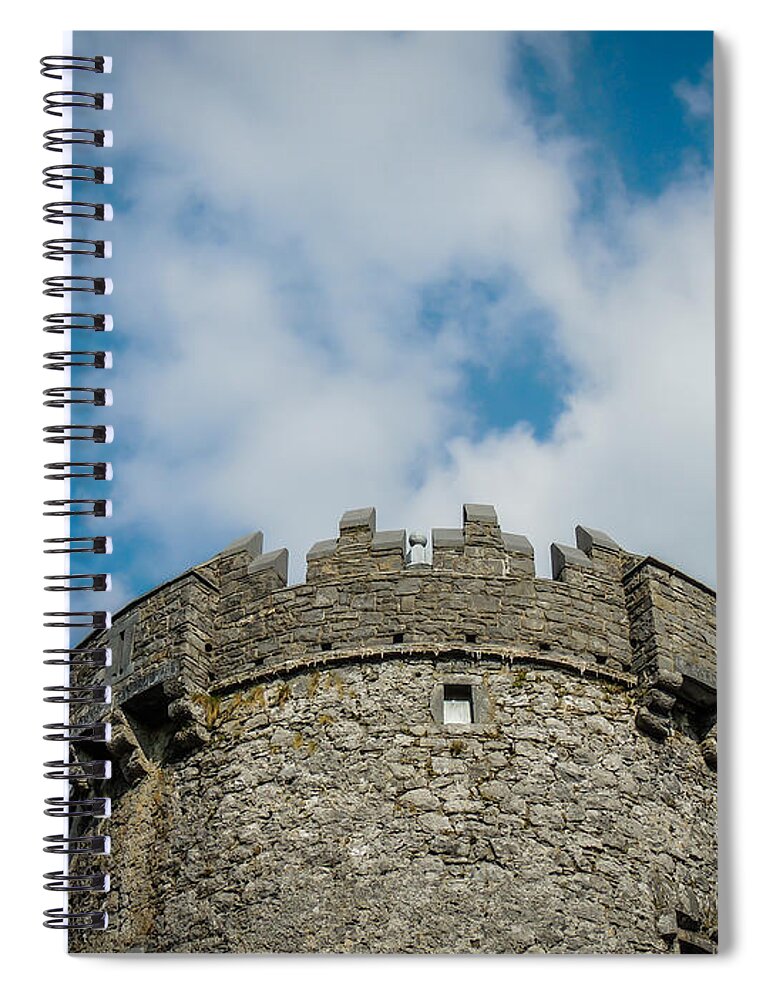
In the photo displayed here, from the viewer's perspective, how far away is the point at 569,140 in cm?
871

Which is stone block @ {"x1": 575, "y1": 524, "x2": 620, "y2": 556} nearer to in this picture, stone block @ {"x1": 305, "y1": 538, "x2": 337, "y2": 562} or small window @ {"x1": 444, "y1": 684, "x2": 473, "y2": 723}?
small window @ {"x1": 444, "y1": 684, "x2": 473, "y2": 723}

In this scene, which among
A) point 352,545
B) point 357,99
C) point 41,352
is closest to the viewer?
point 41,352

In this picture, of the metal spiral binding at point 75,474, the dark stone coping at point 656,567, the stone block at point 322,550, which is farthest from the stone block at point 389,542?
the metal spiral binding at point 75,474

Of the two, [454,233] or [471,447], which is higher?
[454,233]

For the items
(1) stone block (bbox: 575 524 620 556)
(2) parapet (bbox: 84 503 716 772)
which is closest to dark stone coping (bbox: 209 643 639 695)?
(2) parapet (bbox: 84 503 716 772)

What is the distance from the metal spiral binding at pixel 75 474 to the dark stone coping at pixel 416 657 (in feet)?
4.42

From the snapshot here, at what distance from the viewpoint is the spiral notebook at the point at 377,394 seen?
8.33 m

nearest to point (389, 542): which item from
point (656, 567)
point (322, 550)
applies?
point (322, 550)

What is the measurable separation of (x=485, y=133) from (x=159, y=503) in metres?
2.28

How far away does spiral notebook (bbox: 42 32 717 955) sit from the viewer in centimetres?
833

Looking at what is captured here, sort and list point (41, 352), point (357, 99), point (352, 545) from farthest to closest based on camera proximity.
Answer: point (352, 545) < point (357, 99) < point (41, 352)

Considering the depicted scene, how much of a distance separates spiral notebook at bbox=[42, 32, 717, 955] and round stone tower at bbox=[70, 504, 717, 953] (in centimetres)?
2
